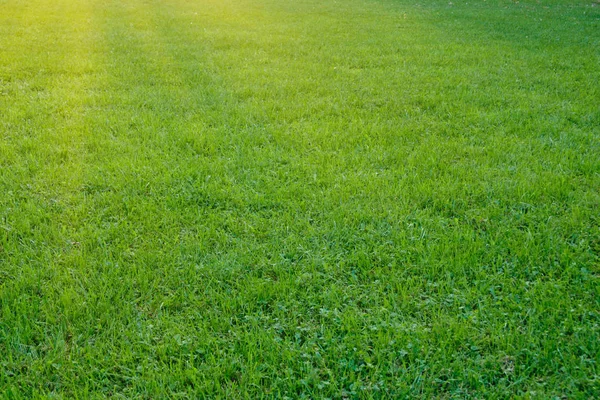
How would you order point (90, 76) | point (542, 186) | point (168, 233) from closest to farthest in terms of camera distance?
point (168, 233) < point (542, 186) < point (90, 76)

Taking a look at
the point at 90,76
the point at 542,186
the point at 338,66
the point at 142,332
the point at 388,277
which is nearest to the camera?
the point at 142,332

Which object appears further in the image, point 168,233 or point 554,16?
point 554,16

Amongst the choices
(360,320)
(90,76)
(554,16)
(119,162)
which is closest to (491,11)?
(554,16)

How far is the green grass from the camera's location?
2.71m

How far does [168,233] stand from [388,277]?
166 centimetres

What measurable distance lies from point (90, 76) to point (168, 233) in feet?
16.6

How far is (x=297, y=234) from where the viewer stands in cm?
385

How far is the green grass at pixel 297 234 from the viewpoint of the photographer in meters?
2.71

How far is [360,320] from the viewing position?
3.01 meters

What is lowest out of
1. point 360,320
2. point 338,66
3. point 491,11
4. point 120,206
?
point 360,320

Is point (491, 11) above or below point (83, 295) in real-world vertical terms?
above

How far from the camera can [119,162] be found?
4.89 m

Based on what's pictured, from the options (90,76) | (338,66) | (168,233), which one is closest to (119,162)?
(168,233)

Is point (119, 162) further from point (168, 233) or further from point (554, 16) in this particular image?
point (554, 16)
